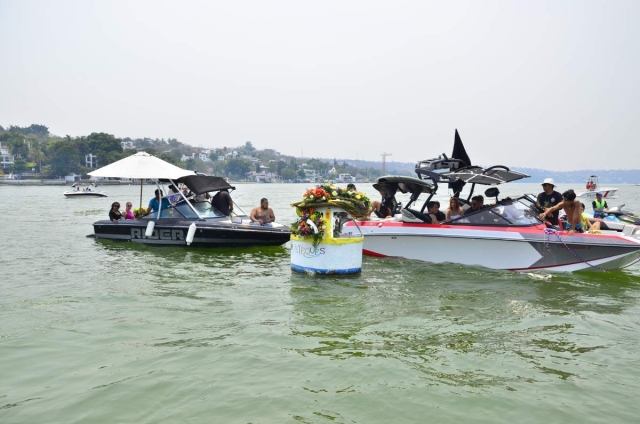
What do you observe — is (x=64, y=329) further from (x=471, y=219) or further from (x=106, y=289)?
(x=471, y=219)

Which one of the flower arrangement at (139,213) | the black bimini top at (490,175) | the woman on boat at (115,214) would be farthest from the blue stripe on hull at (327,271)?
the woman on boat at (115,214)

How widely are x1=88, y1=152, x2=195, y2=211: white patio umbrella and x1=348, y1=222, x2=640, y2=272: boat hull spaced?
7489 millimetres

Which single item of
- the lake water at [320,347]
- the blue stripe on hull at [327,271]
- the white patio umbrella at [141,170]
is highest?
the white patio umbrella at [141,170]

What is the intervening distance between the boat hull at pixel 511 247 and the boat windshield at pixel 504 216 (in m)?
0.22

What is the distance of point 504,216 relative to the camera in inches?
481

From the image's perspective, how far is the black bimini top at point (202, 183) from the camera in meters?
16.5

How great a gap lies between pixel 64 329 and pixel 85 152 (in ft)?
501

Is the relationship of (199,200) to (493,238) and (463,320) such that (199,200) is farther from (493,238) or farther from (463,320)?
(463,320)

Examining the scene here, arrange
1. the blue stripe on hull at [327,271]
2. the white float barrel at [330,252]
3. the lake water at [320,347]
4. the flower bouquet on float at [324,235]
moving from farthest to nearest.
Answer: the blue stripe on hull at [327,271] → the white float barrel at [330,252] → the flower bouquet on float at [324,235] → the lake water at [320,347]

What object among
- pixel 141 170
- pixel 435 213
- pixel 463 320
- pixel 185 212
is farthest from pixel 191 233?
pixel 463 320

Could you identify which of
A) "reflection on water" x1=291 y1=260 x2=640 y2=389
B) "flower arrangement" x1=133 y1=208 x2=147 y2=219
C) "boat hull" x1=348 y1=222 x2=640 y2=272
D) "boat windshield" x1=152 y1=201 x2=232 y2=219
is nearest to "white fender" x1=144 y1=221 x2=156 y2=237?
"boat windshield" x1=152 y1=201 x2=232 y2=219

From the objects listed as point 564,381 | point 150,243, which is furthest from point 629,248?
point 150,243

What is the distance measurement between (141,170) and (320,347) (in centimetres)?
1158

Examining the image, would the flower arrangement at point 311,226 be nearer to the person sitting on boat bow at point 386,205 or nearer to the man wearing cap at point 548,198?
the person sitting on boat bow at point 386,205
